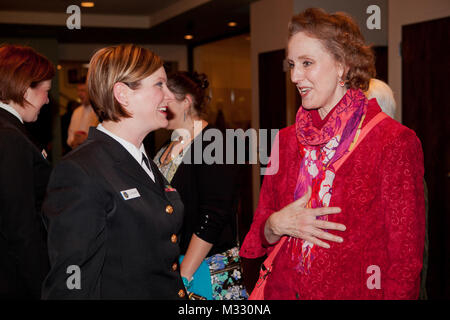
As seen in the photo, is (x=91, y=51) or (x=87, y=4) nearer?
(x=87, y=4)

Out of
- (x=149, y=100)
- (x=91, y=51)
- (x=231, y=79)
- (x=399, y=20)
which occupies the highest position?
(x=91, y=51)


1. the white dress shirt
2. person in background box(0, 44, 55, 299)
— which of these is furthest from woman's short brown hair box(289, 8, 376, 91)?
person in background box(0, 44, 55, 299)

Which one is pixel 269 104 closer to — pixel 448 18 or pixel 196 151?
pixel 448 18

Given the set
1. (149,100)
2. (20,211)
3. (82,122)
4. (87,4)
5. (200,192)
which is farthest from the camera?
(87,4)

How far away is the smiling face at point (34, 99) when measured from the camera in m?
2.05

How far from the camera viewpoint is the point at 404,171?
1.25 metres

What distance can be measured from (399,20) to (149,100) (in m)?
3.27

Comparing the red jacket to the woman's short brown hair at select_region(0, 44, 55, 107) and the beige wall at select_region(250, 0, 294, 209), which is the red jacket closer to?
the woman's short brown hair at select_region(0, 44, 55, 107)

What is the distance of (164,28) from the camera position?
7.92 metres

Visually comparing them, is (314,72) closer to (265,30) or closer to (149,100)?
(149,100)

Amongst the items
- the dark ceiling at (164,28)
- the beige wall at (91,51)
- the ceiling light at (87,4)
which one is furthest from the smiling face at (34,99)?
the beige wall at (91,51)

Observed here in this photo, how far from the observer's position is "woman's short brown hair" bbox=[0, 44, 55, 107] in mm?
1982

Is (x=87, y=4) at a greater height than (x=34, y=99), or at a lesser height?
greater

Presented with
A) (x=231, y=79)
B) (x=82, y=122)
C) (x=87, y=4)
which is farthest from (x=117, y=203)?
(x=231, y=79)
